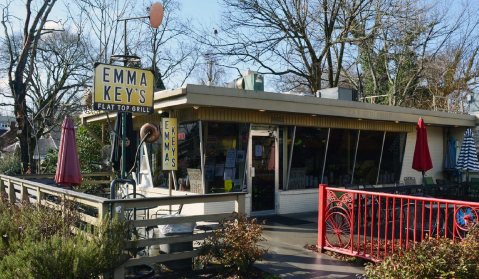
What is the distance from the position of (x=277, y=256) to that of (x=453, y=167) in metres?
11.5

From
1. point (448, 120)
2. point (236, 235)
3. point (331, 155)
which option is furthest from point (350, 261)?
point (448, 120)

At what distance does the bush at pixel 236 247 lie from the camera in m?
5.48

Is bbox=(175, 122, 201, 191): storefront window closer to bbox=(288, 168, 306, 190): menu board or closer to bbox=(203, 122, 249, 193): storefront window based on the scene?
bbox=(203, 122, 249, 193): storefront window

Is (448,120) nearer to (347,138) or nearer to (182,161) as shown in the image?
(347,138)

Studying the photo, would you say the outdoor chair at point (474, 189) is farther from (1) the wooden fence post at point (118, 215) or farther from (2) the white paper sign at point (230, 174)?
(1) the wooden fence post at point (118, 215)

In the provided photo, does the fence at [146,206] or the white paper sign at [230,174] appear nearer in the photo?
the fence at [146,206]

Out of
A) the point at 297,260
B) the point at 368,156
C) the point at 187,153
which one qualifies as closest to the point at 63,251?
the point at 297,260

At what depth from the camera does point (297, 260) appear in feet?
21.3

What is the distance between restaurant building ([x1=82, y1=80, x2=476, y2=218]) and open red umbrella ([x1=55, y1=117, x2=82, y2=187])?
2.24 metres

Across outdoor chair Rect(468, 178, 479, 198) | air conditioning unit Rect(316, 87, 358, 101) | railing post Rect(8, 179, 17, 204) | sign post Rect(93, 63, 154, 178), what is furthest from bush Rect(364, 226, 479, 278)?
outdoor chair Rect(468, 178, 479, 198)

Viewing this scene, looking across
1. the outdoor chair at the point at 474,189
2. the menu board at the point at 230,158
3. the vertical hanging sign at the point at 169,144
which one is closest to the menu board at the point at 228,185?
the menu board at the point at 230,158

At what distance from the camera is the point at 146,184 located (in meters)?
11.8

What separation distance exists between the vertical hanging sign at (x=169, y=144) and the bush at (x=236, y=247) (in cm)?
365

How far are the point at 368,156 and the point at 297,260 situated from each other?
25.1 ft
